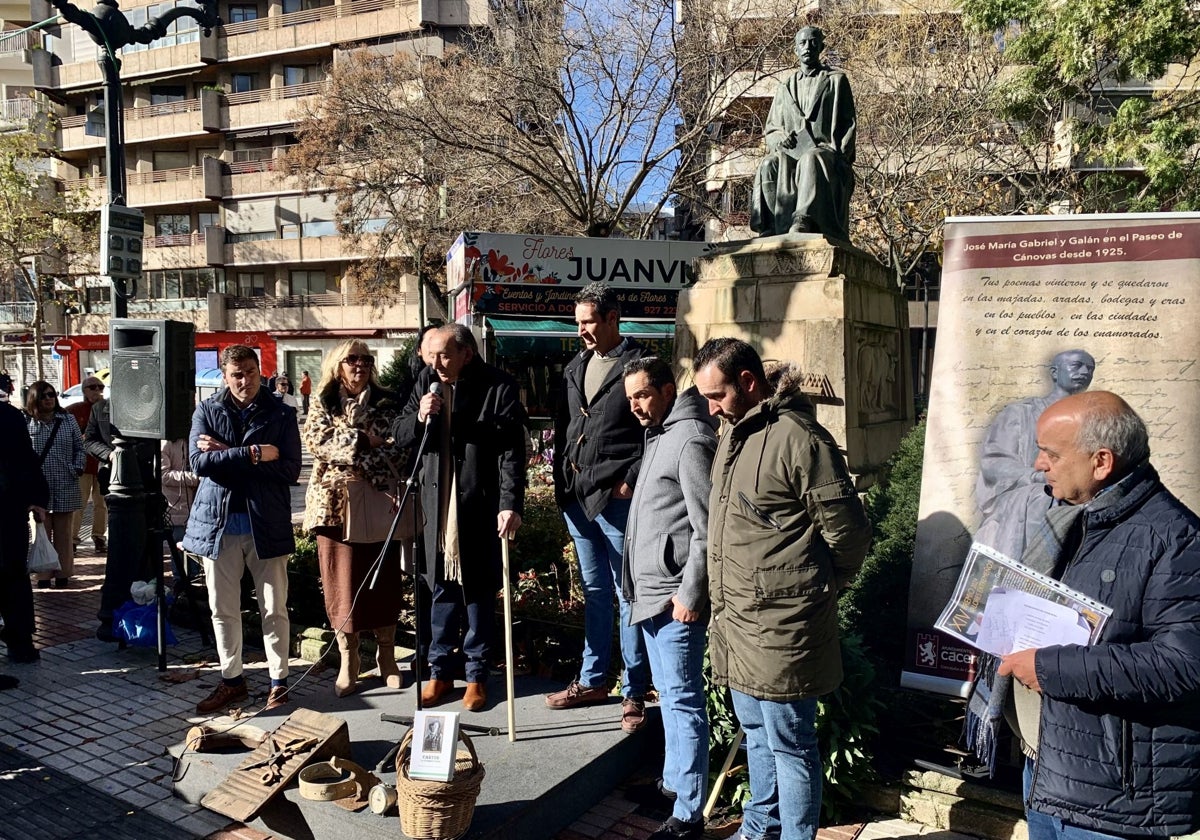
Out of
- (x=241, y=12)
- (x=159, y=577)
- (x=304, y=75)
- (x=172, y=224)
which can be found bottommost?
(x=159, y=577)

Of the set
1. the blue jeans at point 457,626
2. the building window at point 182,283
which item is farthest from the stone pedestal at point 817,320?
the building window at point 182,283

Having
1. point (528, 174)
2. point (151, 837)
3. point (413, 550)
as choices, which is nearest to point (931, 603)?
point (413, 550)

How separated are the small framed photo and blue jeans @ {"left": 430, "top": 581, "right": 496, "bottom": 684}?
108 cm

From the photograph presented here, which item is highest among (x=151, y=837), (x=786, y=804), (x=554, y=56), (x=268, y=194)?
(x=268, y=194)

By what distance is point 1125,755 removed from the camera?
204 cm

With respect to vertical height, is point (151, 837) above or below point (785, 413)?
below

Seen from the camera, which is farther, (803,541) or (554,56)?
(554,56)

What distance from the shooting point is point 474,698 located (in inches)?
166

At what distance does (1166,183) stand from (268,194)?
35.8m

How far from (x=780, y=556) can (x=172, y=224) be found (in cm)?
4528

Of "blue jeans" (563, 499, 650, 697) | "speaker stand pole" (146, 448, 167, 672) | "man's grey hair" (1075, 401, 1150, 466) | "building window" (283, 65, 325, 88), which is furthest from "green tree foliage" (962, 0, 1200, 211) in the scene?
"building window" (283, 65, 325, 88)

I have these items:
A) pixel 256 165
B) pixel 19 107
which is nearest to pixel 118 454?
pixel 256 165

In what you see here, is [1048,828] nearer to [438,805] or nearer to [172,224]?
[438,805]

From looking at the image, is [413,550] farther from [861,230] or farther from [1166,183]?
[861,230]
